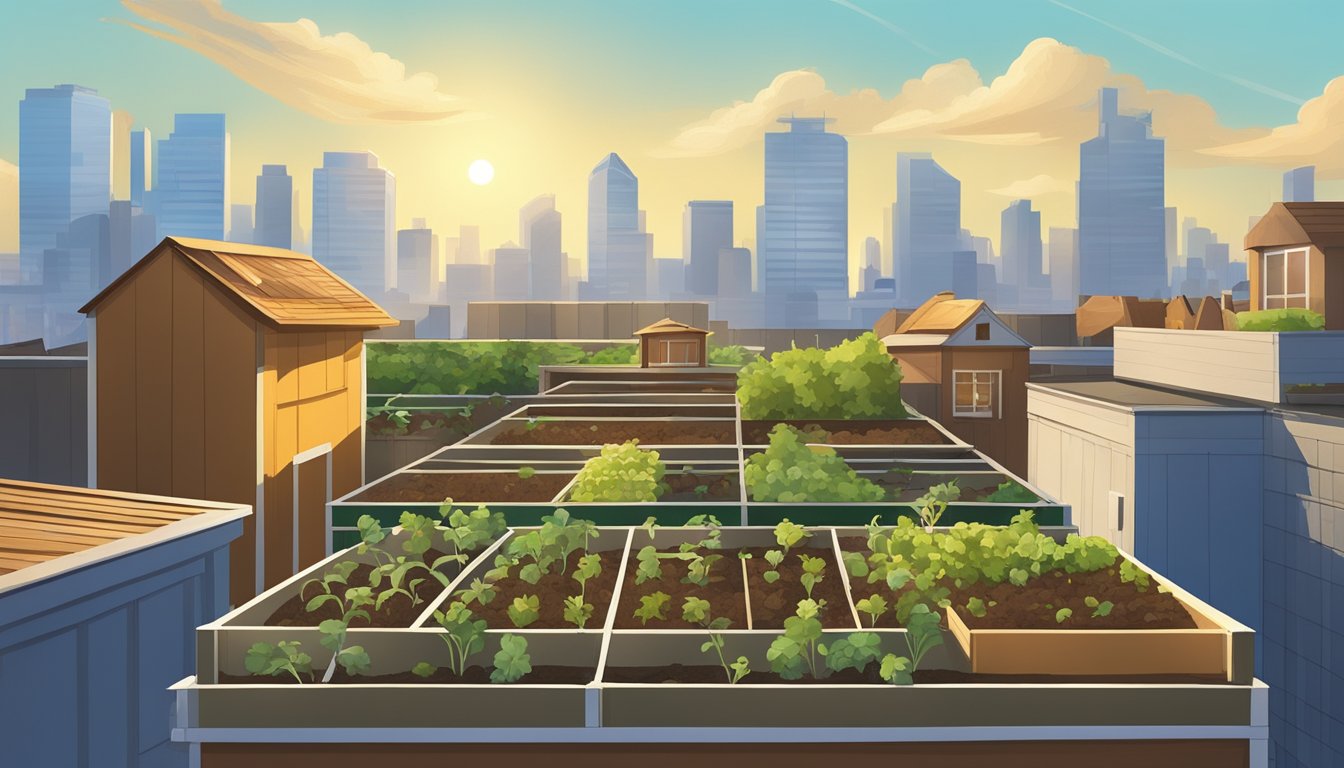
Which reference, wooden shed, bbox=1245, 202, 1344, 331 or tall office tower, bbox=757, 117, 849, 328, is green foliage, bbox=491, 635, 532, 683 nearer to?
wooden shed, bbox=1245, 202, 1344, 331

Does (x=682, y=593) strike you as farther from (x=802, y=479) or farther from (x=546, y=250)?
(x=546, y=250)

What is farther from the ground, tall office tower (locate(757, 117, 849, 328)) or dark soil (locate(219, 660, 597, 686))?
tall office tower (locate(757, 117, 849, 328))

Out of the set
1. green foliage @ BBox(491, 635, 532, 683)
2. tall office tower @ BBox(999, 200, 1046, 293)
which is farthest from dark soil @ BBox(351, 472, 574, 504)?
tall office tower @ BBox(999, 200, 1046, 293)

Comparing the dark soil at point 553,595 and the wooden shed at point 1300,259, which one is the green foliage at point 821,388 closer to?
the wooden shed at point 1300,259

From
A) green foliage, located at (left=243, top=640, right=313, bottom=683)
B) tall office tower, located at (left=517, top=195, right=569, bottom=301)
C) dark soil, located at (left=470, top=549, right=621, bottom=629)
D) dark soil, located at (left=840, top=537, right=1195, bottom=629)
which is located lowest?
green foliage, located at (left=243, top=640, right=313, bottom=683)

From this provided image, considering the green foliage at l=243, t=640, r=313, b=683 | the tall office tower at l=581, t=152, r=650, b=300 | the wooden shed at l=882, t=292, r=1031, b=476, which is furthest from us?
the tall office tower at l=581, t=152, r=650, b=300

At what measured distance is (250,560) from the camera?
14297 mm

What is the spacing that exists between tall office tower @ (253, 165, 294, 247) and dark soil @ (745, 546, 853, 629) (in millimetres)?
170864

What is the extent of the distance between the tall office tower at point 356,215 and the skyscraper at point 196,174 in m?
14.9

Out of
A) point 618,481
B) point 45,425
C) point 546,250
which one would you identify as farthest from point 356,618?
point 546,250

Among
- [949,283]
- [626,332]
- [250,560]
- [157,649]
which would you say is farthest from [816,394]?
[949,283]

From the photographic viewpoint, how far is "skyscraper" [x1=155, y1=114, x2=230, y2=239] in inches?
6531

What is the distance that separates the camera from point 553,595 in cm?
889

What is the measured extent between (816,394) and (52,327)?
146 meters
